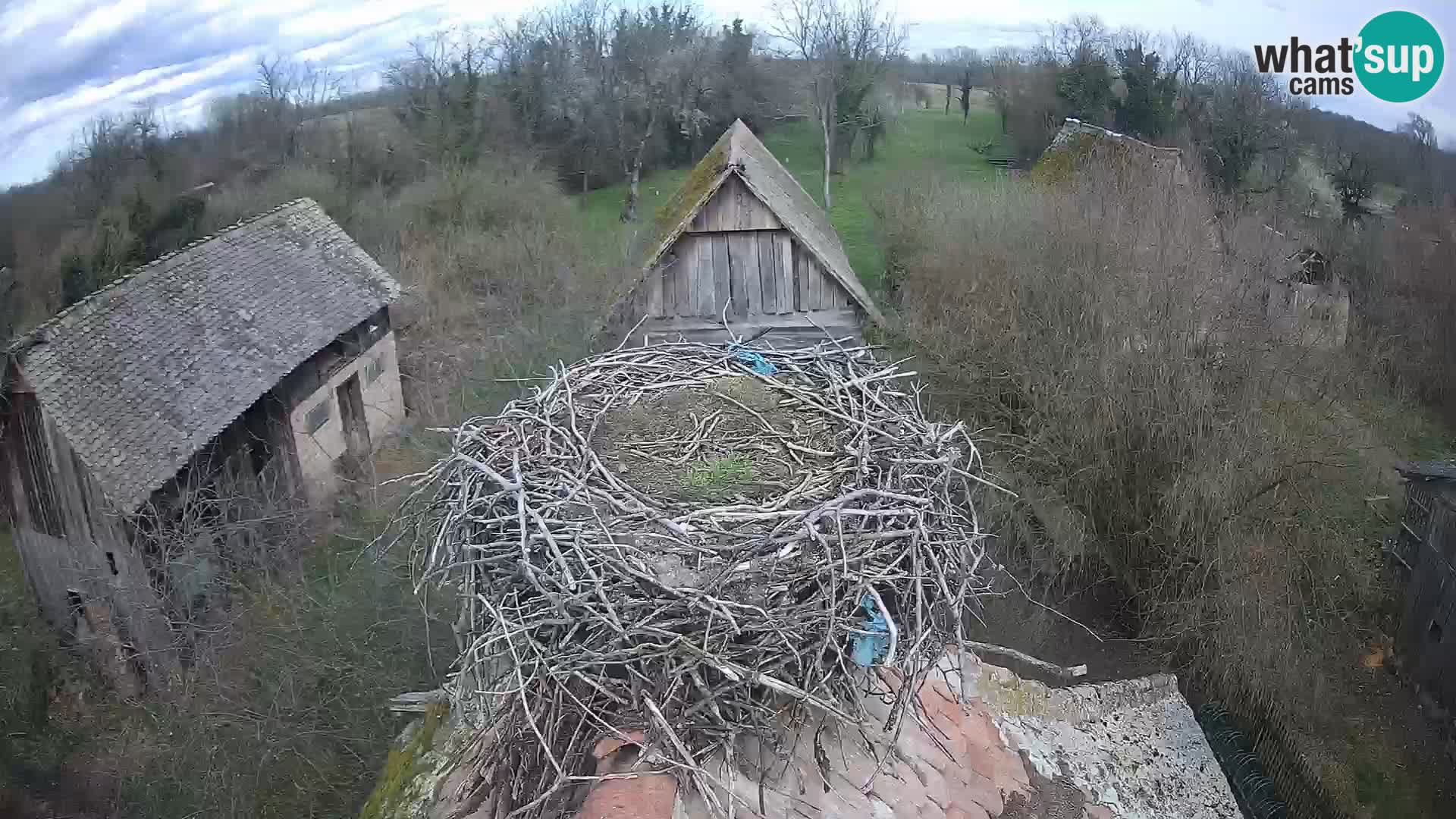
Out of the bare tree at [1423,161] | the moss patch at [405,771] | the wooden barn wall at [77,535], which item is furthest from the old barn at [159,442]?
the bare tree at [1423,161]

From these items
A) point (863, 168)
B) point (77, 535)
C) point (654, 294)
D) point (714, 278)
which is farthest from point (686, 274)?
point (863, 168)

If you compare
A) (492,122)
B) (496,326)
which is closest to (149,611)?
(496,326)

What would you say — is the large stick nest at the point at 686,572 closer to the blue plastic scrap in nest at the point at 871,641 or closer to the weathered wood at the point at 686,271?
the blue plastic scrap in nest at the point at 871,641

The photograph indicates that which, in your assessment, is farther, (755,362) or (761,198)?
(761,198)

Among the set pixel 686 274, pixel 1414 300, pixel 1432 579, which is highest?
pixel 686 274

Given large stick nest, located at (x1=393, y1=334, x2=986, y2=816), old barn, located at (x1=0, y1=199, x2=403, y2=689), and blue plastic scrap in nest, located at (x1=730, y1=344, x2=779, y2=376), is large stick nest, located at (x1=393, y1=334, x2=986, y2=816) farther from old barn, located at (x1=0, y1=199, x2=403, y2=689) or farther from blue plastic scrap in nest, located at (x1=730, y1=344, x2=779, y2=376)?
old barn, located at (x1=0, y1=199, x2=403, y2=689)

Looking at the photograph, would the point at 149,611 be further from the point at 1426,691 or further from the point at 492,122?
the point at 492,122

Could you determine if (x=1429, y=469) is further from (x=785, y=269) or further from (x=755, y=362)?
(x=755, y=362)
